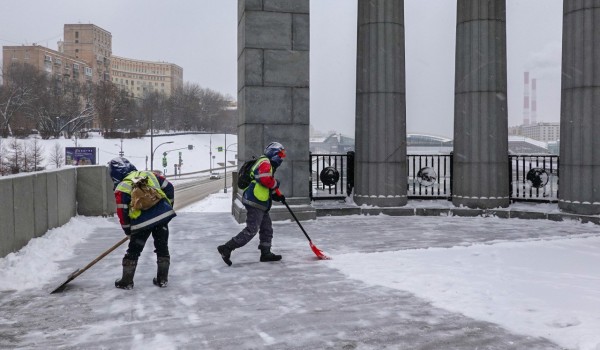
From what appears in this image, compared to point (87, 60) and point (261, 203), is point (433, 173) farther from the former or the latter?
point (87, 60)

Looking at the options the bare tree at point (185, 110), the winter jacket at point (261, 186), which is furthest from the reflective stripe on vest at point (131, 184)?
the bare tree at point (185, 110)

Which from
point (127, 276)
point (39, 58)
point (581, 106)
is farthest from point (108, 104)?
point (127, 276)

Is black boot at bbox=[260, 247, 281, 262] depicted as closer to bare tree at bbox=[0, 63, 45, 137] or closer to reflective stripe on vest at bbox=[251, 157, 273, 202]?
reflective stripe on vest at bbox=[251, 157, 273, 202]

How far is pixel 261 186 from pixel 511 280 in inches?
139

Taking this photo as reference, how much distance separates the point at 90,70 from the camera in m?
146

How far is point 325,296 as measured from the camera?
5754mm

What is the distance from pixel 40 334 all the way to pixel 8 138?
336 ft

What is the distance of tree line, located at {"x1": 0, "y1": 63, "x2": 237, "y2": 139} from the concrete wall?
81.3 m

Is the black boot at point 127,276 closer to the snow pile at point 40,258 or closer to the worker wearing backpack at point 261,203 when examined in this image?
the snow pile at point 40,258

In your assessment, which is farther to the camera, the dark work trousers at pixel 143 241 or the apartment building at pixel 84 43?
the apartment building at pixel 84 43

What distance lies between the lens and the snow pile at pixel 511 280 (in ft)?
15.6

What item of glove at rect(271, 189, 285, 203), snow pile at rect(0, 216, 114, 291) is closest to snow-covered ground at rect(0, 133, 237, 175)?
snow pile at rect(0, 216, 114, 291)

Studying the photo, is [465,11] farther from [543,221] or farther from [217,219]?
[217,219]

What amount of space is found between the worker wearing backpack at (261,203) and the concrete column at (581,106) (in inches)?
293
